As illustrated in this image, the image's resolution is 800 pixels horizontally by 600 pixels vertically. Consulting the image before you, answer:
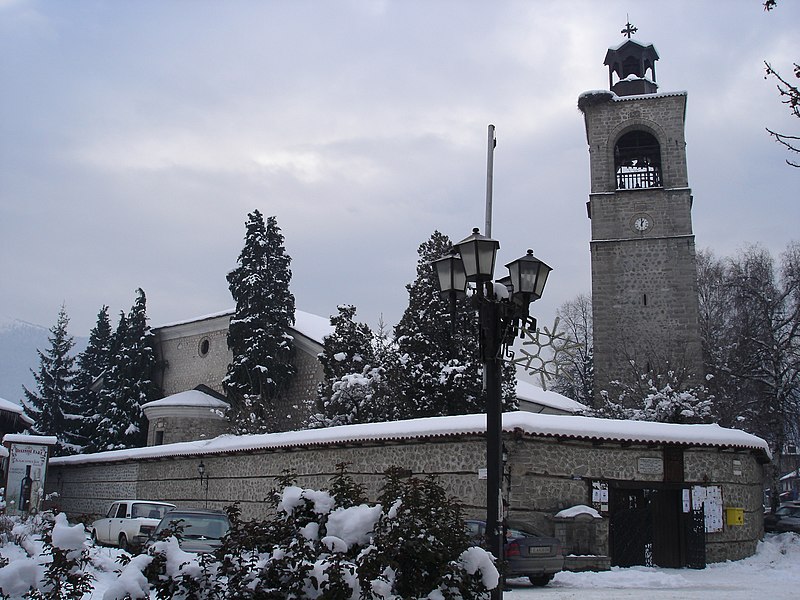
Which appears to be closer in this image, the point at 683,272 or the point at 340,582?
the point at 340,582

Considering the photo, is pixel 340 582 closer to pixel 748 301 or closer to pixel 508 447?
pixel 508 447

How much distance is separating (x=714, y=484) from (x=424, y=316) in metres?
12.1

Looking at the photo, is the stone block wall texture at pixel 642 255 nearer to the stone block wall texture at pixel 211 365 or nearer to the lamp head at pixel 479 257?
the stone block wall texture at pixel 211 365

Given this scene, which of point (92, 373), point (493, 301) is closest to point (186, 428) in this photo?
point (92, 373)

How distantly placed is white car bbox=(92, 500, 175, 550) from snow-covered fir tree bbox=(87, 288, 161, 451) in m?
20.3

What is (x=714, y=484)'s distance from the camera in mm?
16422

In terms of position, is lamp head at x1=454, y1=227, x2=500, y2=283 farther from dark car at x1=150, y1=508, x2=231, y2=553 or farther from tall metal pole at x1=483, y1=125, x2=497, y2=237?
dark car at x1=150, y1=508, x2=231, y2=553

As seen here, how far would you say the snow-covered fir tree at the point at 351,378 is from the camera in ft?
88.1

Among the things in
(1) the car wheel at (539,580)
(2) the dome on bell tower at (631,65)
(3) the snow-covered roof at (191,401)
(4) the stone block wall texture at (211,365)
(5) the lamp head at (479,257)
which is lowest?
(1) the car wheel at (539,580)

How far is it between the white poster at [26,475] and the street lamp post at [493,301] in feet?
59.9

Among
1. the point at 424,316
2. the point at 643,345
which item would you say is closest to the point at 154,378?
the point at 424,316

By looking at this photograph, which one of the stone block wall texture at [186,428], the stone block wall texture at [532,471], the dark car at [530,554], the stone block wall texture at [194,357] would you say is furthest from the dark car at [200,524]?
the stone block wall texture at [194,357]

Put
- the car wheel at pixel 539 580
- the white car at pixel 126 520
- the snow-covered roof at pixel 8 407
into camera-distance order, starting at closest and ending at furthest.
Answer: the car wheel at pixel 539 580 < the white car at pixel 126 520 < the snow-covered roof at pixel 8 407

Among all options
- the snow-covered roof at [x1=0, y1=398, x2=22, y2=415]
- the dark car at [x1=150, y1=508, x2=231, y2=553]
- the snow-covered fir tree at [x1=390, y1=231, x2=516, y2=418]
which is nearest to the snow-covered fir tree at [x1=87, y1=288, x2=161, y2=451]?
the snow-covered roof at [x1=0, y1=398, x2=22, y2=415]
